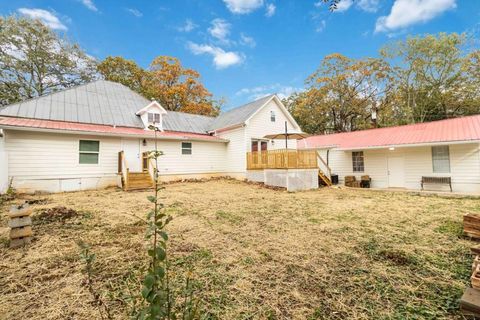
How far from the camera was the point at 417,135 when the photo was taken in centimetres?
1197

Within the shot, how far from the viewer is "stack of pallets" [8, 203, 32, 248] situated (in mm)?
3531

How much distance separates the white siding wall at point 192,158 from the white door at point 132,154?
41cm

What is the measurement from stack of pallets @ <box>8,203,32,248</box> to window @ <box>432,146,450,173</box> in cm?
1655

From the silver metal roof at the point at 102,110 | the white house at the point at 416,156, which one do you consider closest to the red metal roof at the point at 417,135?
the white house at the point at 416,156

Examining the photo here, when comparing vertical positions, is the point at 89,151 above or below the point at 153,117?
below

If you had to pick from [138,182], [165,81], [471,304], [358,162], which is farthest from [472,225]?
[165,81]

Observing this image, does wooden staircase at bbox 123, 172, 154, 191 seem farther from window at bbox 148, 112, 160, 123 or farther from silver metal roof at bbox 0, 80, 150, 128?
window at bbox 148, 112, 160, 123

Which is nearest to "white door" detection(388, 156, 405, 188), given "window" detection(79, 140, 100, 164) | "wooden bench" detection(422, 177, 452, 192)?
"wooden bench" detection(422, 177, 452, 192)

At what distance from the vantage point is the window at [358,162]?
14488mm

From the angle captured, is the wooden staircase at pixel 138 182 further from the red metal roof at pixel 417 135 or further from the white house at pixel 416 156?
the red metal roof at pixel 417 135

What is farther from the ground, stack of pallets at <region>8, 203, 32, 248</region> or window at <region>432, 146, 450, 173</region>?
window at <region>432, 146, 450, 173</region>

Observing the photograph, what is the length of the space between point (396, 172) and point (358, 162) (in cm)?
230

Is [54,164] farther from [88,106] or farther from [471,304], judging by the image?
[471,304]

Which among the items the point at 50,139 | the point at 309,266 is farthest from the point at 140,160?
the point at 309,266
